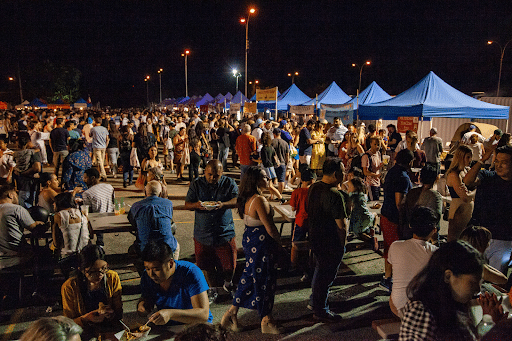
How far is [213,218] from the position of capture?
14.8 feet

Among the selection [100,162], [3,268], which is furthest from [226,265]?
[100,162]

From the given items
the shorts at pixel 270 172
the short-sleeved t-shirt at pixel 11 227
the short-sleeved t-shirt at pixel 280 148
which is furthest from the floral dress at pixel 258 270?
the short-sleeved t-shirt at pixel 280 148

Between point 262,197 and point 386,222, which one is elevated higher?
point 262,197

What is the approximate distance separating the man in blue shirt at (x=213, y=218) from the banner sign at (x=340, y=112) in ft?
41.9

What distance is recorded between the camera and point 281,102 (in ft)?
75.8

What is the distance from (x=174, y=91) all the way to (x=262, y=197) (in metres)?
132

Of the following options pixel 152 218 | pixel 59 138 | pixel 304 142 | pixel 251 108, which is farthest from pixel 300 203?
pixel 251 108

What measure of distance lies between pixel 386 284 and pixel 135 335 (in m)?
3.76

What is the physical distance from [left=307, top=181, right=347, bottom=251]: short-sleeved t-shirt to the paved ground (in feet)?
3.17

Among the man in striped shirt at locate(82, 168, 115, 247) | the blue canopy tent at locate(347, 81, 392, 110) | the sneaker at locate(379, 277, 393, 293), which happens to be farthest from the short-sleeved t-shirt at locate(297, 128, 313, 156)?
the blue canopy tent at locate(347, 81, 392, 110)

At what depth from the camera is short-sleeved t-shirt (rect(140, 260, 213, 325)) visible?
2.87 m

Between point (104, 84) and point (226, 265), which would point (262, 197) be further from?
point (104, 84)

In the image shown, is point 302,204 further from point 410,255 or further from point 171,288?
point 171,288

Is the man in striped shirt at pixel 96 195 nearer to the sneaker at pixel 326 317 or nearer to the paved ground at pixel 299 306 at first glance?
the paved ground at pixel 299 306
